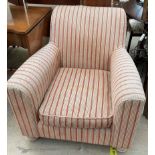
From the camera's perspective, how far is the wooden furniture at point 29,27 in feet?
4.26

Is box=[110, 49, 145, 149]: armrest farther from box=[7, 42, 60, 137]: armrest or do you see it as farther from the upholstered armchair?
box=[7, 42, 60, 137]: armrest

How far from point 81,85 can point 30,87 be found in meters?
0.38

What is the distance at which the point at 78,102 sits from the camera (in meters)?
1.13

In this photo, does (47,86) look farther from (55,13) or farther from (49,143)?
(55,13)

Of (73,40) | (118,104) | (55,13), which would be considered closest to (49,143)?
(118,104)

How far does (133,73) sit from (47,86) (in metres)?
0.58

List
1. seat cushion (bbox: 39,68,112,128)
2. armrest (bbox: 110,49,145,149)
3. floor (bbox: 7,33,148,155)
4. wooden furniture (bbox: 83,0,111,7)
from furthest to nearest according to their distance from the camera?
wooden furniture (bbox: 83,0,111,7) → floor (bbox: 7,33,148,155) → seat cushion (bbox: 39,68,112,128) → armrest (bbox: 110,49,145,149)

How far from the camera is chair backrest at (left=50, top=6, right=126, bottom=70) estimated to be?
1.36 metres

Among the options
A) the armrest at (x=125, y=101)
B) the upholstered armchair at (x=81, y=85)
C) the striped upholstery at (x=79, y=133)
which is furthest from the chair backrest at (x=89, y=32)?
the striped upholstery at (x=79, y=133)

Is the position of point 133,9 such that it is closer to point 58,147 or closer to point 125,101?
point 125,101

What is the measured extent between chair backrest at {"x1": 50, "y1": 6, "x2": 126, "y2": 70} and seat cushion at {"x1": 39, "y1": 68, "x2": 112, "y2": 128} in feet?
0.56

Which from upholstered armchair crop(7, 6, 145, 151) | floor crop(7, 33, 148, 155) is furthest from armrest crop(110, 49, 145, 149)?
floor crop(7, 33, 148, 155)

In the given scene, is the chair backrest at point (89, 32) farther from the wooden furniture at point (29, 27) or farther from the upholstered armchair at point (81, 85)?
the wooden furniture at point (29, 27)

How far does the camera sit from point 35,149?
1323mm
